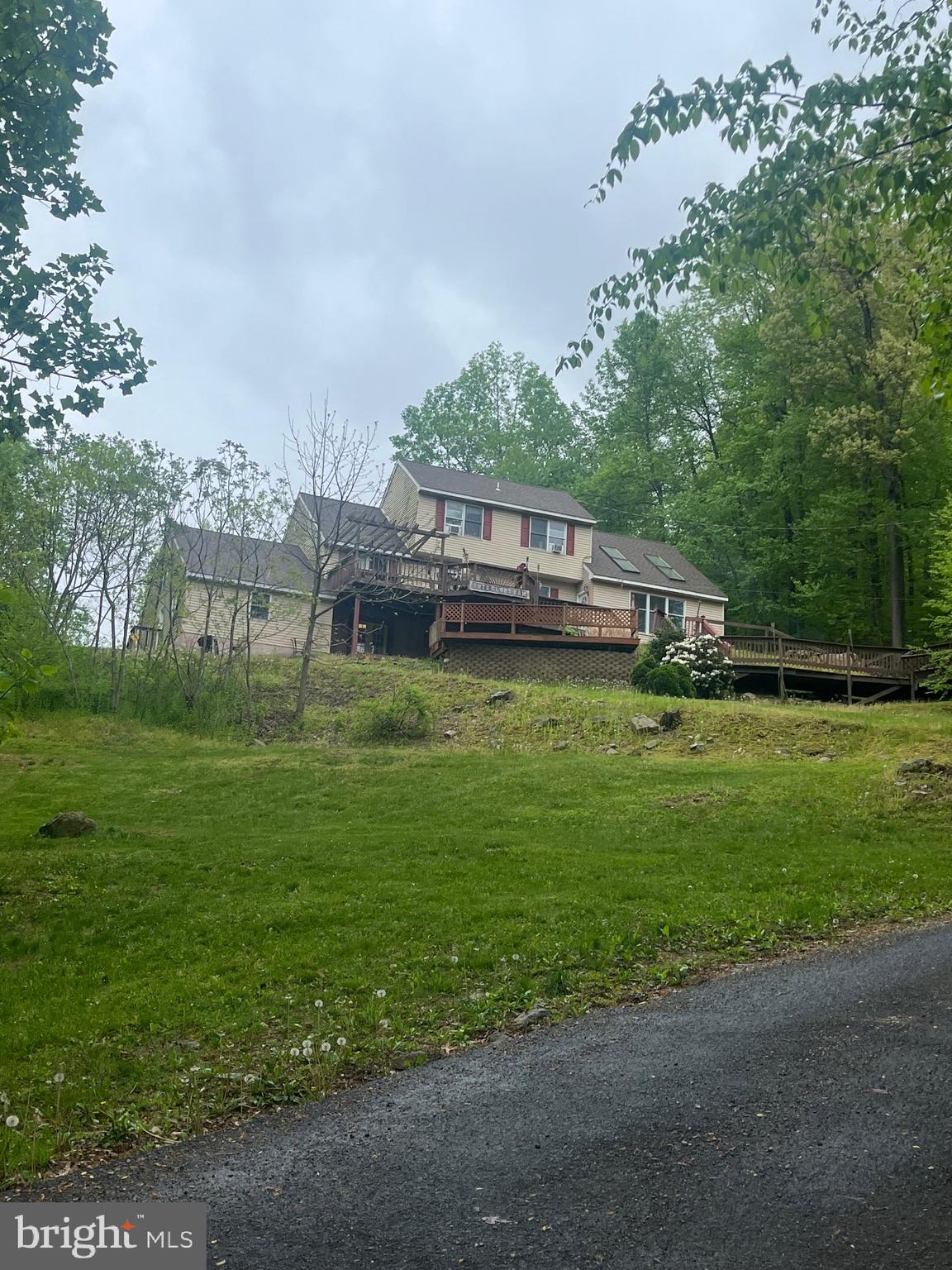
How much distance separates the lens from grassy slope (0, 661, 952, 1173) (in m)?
6.92

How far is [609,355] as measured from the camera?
5644 centimetres

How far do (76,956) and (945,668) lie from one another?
23.8 metres

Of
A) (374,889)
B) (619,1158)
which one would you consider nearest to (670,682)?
(374,889)

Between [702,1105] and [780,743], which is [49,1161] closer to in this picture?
[702,1105]

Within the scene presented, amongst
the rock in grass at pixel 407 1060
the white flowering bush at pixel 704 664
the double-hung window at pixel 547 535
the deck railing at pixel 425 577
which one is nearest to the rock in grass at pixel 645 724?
the white flowering bush at pixel 704 664

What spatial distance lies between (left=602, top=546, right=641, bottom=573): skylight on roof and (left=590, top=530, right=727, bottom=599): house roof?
0.08 meters

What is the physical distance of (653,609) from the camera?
4078 centimetres

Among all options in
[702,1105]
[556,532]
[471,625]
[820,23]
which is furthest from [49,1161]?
[556,532]

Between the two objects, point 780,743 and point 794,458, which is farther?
point 794,458

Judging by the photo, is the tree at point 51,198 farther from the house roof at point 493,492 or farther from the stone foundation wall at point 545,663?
the house roof at point 493,492

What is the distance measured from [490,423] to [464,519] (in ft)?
78.6

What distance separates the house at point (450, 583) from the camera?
27.0m

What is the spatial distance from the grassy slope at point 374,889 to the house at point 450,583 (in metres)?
7.40

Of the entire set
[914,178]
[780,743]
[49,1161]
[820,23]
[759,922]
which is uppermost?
[820,23]
